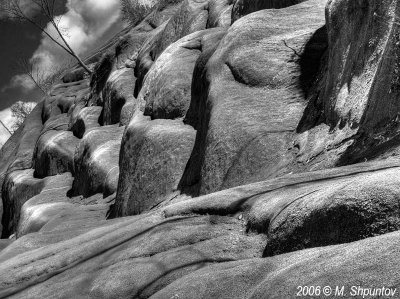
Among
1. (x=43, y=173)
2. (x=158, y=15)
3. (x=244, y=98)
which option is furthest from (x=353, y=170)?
(x=158, y=15)

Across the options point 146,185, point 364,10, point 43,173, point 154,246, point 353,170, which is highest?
point 364,10

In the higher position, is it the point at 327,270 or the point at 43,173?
the point at 327,270

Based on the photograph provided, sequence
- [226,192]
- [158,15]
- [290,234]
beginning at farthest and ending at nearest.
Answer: [158,15] < [226,192] < [290,234]

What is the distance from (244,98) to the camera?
10039 millimetres

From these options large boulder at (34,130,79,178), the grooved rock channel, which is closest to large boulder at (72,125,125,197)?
the grooved rock channel

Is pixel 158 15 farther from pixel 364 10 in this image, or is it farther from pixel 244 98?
pixel 364 10

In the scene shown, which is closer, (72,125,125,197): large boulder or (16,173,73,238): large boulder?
(16,173,73,238): large boulder

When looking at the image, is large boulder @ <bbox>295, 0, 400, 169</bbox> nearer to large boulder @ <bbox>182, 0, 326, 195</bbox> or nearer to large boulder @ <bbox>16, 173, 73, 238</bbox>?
large boulder @ <bbox>182, 0, 326, 195</bbox>

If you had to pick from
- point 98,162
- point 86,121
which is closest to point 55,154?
point 86,121

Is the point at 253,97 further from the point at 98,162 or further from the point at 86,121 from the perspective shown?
the point at 86,121

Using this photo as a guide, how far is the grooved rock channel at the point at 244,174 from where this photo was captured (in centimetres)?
352

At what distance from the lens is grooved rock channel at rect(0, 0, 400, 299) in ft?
11.5

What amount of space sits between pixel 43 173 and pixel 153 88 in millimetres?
9494

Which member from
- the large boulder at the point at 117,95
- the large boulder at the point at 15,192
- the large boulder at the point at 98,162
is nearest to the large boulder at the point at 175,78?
the large boulder at the point at 98,162
